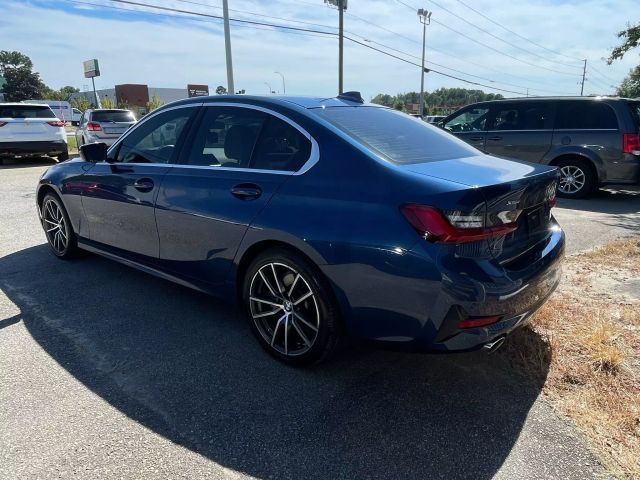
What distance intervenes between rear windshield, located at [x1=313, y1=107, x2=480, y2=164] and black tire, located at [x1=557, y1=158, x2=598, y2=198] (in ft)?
20.8

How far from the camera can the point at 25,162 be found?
15828mm

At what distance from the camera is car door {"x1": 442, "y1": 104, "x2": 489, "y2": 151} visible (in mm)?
9961

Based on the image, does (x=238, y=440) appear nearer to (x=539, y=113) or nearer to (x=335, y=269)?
(x=335, y=269)

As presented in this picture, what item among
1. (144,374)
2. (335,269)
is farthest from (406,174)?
(144,374)

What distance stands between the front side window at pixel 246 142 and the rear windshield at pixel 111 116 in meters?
12.8

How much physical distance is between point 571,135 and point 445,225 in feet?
25.5

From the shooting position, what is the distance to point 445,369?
307 centimetres

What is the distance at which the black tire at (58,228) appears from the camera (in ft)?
16.2

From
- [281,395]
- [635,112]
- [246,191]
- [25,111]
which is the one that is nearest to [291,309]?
[281,395]

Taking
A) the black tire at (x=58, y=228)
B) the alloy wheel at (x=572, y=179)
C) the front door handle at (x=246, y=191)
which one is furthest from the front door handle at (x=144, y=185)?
the alloy wheel at (x=572, y=179)

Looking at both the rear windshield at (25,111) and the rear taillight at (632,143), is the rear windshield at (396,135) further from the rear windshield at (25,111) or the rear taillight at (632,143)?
the rear windshield at (25,111)

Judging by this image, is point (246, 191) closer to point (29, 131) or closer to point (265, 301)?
point (265, 301)

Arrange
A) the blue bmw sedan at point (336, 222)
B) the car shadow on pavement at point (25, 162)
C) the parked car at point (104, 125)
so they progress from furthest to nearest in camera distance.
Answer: the car shadow on pavement at point (25, 162) → the parked car at point (104, 125) → the blue bmw sedan at point (336, 222)

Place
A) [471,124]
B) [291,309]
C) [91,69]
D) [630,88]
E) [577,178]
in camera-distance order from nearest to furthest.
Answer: [291,309] → [577,178] → [471,124] → [91,69] → [630,88]
